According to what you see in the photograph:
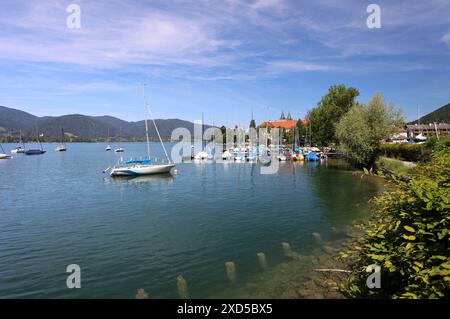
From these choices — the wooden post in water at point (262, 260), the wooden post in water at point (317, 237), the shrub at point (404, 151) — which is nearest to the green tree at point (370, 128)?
the shrub at point (404, 151)

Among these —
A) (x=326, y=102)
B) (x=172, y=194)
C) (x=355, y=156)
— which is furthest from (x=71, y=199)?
(x=326, y=102)

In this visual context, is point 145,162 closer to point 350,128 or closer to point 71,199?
point 71,199

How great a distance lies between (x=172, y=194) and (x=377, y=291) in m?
32.2

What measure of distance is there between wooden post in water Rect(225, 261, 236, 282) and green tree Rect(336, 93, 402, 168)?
1698 inches

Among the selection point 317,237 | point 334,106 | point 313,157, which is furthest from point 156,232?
point 334,106

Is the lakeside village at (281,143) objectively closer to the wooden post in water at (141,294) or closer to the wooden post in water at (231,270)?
the wooden post in water at (231,270)

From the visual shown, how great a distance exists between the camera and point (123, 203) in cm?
3312

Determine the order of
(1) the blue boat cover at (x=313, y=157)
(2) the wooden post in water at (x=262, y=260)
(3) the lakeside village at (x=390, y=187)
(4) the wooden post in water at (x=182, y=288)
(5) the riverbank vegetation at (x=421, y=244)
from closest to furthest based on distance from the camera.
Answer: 1. (5) the riverbank vegetation at (x=421, y=244)
2. (3) the lakeside village at (x=390, y=187)
3. (4) the wooden post in water at (x=182, y=288)
4. (2) the wooden post in water at (x=262, y=260)
5. (1) the blue boat cover at (x=313, y=157)

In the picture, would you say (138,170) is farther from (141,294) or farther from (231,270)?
(141,294)

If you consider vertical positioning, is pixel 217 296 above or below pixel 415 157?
below

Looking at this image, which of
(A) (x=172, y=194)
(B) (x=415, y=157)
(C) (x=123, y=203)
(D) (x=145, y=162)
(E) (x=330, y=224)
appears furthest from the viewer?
(D) (x=145, y=162)

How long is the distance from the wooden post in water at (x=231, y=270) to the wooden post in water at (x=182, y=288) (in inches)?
88.4

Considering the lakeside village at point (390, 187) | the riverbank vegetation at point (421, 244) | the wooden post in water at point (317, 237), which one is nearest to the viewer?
the riverbank vegetation at point (421, 244)

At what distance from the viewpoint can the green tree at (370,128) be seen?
172ft
